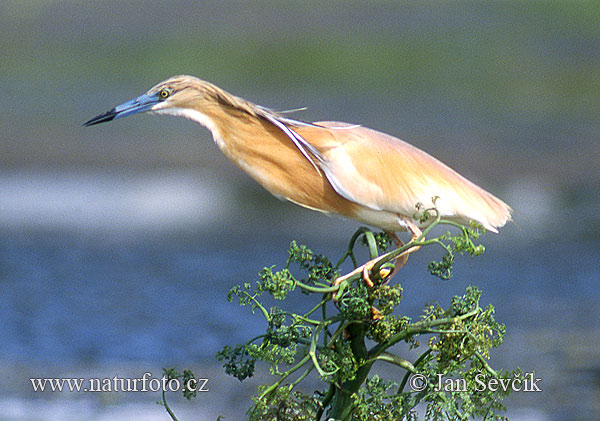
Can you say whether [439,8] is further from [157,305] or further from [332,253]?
[157,305]

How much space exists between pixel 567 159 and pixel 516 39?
2.88 meters

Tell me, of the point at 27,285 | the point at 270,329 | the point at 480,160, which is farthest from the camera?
the point at 480,160

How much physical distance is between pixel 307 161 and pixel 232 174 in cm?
551

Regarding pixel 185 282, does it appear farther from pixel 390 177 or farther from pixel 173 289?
pixel 390 177

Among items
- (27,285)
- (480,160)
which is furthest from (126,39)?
(27,285)

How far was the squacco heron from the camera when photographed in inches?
61.1

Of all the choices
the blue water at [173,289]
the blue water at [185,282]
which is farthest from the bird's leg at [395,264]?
the blue water at [173,289]

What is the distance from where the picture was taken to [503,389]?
4.87ft

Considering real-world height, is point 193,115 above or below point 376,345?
above

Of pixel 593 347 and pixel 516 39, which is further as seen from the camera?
pixel 516 39

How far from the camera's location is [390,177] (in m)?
1.59

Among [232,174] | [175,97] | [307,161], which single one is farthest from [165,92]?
[232,174]

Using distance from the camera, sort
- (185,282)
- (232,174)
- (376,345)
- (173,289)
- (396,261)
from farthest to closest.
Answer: (232,174), (185,282), (173,289), (396,261), (376,345)

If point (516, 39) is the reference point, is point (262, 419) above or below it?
below
